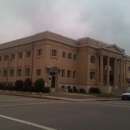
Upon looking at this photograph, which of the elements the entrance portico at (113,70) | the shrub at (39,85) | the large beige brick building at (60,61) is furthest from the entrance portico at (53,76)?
the entrance portico at (113,70)

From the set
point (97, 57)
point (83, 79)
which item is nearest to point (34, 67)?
point (83, 79)

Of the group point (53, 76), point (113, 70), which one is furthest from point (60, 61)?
A: point (113, 70)

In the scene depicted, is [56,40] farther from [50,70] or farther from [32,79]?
[32,79]

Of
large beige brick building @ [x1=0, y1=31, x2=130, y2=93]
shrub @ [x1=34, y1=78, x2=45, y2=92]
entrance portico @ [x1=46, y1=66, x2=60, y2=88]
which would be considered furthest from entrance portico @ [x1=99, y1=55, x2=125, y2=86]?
shrub @ [x1=34, y1=78, x2=45, y2=92]

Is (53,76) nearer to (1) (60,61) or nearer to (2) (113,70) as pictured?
(1) (60,61)

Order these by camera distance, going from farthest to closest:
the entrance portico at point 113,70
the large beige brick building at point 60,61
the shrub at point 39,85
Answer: the entrance portico at point 113,70, the large beige brick building at point 60,61, the shrub at point 39,85

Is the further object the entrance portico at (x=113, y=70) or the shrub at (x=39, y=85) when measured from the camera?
the entrance portico at (x=113, y=70)

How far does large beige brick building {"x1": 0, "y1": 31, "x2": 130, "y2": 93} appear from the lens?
37.8 m

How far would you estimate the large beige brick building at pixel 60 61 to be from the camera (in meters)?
37.8

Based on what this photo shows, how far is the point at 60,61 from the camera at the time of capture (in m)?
39.3

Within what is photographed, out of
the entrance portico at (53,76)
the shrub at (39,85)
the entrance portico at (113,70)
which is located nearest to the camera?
the shrub at (39,85)

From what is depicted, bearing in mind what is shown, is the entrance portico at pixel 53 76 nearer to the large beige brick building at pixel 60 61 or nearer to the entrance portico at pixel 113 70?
the large beige brick building at pixel 60 61

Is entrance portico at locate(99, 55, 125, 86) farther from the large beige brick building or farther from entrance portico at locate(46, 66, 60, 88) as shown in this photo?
entrance portico at locate(46, 66, 60, 88)

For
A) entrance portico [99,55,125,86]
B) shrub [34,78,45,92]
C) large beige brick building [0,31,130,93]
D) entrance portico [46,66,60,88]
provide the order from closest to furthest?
shrub [34,78,45,92]
entrance portico [46,66,60,88]
large beige brick building [0,31,130,93]
entrance portico [99,55,125,86]
